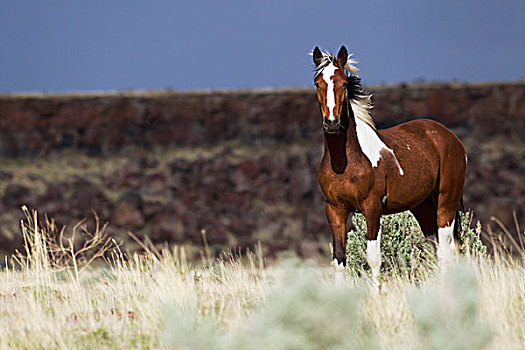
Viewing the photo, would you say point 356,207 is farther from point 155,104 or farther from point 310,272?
point 155,104

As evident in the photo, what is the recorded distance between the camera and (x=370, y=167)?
6.73m

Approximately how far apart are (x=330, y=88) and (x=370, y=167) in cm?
88

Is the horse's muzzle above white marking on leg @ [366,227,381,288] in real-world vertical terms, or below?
above

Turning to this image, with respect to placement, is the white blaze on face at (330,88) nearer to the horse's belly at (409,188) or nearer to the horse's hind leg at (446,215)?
the horse's belly at (409,188)

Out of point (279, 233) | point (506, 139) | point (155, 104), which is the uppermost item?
point (155, 104)

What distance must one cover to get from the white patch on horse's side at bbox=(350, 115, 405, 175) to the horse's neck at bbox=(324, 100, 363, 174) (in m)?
0.08

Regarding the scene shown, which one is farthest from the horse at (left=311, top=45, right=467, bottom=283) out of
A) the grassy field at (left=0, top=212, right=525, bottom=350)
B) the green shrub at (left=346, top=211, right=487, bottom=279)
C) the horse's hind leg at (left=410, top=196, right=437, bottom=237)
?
the green shrub at (left=346, top=211, right=487, bottom=279)

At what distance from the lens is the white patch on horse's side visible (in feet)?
22.4

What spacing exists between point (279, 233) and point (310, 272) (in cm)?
2626

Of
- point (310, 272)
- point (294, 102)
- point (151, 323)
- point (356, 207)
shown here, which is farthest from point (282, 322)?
point (294, 102)

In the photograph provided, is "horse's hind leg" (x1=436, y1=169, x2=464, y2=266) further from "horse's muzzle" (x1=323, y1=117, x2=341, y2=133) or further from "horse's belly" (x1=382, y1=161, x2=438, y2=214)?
"horse's muzzle" (x1=323, y1=117, x2=341, y2=133)

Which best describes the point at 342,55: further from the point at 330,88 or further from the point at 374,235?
the point at 374,235

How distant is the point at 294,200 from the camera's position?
107 ft

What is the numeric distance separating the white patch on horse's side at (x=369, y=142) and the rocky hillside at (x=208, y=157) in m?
23.2
